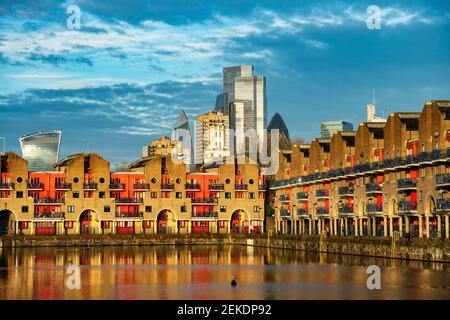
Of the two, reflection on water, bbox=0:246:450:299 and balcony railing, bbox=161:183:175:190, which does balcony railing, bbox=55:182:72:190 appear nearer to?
balcony railing, bbox=161:183:175:190

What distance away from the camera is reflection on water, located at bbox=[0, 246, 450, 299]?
58.5 metres

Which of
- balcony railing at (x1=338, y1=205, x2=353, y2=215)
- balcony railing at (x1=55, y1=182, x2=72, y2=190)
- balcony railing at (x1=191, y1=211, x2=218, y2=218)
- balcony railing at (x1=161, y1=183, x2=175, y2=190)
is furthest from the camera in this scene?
balcony railing at (x1=191, y1=211, x2=218, y2=218)

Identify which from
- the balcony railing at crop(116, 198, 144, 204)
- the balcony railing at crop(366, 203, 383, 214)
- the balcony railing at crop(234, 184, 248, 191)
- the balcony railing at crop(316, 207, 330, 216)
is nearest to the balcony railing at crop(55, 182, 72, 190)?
the balcony railing at crop(116, 198, 144, 204)

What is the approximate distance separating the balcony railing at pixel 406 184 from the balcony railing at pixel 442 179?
670 centimetres

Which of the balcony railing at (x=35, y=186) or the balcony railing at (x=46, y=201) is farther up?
the balcony railing at (x=35, y=186)

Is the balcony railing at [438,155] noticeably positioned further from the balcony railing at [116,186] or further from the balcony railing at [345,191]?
the balcony railing at [116,186]

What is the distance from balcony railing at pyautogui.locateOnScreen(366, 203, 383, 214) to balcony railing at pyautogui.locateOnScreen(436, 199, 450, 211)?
1586cm

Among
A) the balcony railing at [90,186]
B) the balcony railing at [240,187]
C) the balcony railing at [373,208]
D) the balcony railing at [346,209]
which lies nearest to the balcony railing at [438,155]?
the balcony railing at [373,208]

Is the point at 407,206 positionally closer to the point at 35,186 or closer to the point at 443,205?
the point at 443,205

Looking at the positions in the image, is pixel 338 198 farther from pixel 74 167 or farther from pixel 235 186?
pixel 74 167

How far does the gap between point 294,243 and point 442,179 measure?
3613 cm

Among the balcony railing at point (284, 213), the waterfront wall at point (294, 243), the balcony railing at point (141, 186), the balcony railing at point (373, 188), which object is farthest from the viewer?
the balcony railing at point (141, 186)

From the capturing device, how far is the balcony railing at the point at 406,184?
89.6 meters
